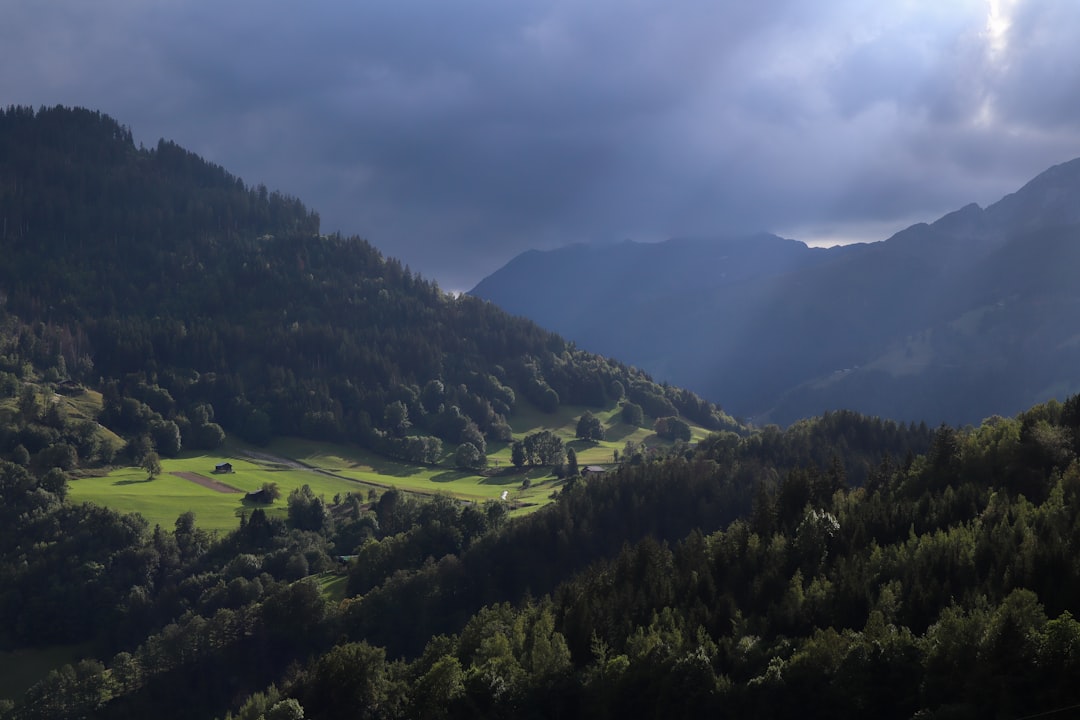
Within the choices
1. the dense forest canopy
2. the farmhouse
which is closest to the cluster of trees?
the dense forest canopy

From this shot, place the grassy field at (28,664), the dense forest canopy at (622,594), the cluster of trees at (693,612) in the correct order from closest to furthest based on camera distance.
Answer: the cluster of trees at (693,612) → the dense forest canopy at (622,594) → the grassy field at (28,664)

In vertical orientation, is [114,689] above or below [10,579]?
below

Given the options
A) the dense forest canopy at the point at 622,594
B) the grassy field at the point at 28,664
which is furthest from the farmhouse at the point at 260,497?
the grassy field at the point at 28,664

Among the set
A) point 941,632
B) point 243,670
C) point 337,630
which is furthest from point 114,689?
point 941,632

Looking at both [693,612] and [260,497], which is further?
[260,497]

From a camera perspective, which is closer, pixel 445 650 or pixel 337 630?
pixel 445 650

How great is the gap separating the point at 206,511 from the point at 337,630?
66.8 metres

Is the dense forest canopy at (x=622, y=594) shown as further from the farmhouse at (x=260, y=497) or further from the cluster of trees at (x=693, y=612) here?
the farmhouse at (x=260, y=497)

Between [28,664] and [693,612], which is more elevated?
[693,612]

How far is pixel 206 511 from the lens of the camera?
588ft

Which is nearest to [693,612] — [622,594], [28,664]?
[622,594]

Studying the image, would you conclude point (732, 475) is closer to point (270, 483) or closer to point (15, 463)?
point (270, 483)

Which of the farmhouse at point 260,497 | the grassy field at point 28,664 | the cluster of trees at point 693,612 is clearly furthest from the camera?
the farmhouse at point 260,497

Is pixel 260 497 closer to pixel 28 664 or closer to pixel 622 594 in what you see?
pixel 28 664
